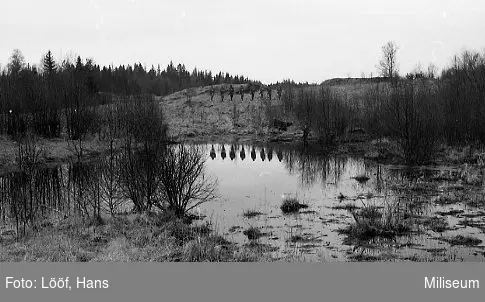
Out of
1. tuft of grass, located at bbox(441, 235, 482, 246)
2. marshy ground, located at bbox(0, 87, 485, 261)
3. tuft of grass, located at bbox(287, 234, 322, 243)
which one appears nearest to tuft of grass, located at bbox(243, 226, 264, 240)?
marshy ground, located at bbox(0, 87, 485, 261)

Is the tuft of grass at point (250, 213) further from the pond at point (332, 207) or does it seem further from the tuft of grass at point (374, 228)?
the tuft of grass at point (374, 228)

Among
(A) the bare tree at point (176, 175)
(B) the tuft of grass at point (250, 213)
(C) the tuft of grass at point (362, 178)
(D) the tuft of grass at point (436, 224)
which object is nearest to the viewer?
(D) the tuft of grass at point (436, 224)

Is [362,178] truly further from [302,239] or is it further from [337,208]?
[302,239]

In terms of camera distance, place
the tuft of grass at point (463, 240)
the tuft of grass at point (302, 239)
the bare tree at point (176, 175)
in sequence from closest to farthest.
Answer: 1. the tuft of grass at point (463, 240)
2. the tuft of grass at point (302, 239)
3. the bare tree at point (176, 175)

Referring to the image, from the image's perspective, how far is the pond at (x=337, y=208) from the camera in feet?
35.4

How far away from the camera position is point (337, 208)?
15516 mm

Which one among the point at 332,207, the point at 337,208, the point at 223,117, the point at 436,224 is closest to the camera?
the point at 436,224

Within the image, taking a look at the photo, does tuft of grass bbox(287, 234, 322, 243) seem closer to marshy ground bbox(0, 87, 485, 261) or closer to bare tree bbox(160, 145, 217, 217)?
marshy ground bbox(0, 87, 485, 261)

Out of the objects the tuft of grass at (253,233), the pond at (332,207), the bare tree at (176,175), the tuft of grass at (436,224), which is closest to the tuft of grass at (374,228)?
the pond at (332,207)

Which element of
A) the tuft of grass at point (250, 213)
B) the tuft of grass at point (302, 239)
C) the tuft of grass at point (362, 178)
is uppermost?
the tuft of grass at point (362, 178)

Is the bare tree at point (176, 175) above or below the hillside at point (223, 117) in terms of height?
below

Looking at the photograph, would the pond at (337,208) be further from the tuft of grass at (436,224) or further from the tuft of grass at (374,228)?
the tuft of grass at (374,228)

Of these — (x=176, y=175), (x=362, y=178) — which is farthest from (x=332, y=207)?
(x=362, y=178)

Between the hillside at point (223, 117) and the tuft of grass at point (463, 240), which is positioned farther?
the hillside at point (223, 117)
